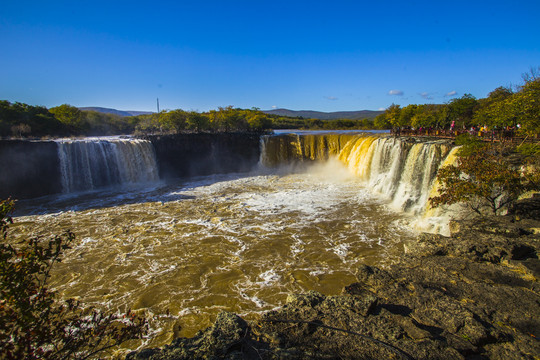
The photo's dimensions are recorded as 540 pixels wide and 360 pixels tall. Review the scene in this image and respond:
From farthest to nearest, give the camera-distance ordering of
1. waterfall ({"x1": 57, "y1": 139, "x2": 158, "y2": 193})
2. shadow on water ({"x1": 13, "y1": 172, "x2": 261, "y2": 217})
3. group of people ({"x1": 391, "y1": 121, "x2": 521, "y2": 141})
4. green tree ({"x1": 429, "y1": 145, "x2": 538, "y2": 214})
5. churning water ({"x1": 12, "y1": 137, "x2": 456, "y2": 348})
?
waterfall ({"x1": 57, "y1": 139, "x2": 158, "y2": 193})
shadow on water ({"x1": 13, "y1": 172, "x2": 261, "y2": 217})
group of people ({"x1": 391, "y1": 121, "x2": 521, "y2": 141})
green tree ({"x1": 429, "y1": 145, "x2": 538, "y2": 214})
churning water ({"x1": 12, "y1": 137, "x2": 456, "y2": 348})

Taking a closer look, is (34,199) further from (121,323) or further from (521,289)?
(521,289)

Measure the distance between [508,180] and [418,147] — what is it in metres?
7.05

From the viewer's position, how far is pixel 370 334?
461 centimetres

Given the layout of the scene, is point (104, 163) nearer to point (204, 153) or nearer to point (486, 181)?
point (204, 153)

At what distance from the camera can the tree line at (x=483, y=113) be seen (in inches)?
401

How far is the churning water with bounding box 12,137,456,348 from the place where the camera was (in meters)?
7.80

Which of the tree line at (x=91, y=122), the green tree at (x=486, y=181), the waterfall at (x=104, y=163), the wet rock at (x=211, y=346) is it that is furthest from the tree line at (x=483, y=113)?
the waterfall at (x=104, y=163)

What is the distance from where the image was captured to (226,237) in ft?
→ 38.8

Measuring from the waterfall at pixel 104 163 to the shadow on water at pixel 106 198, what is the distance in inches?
40.8

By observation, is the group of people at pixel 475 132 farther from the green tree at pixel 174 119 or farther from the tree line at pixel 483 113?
the green tree at pixel 174 119

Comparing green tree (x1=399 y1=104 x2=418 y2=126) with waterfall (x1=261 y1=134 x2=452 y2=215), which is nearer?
waterfall (x1=261 y1=134 x2=452 y2=215)

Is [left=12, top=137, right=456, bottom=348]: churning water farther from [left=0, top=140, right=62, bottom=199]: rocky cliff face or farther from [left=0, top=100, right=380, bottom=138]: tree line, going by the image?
[left=0, top=100, right=380, bottom=138]: tree line

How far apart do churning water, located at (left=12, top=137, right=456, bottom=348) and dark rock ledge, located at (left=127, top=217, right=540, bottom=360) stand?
161cm

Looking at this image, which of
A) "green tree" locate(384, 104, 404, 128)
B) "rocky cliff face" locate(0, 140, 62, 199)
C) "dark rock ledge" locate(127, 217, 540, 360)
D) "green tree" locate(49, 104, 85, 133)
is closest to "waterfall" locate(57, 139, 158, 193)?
"rocky cliff face" locate(0, 140, 62, 199)
